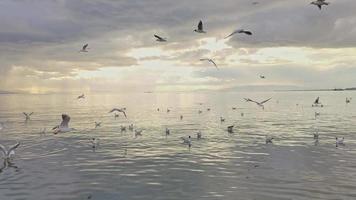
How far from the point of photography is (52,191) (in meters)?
24.2

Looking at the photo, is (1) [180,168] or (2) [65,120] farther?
(2) [65,120]

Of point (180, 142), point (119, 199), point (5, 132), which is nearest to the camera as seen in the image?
point (119, 199)

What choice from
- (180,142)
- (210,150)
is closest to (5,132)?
(180,142)

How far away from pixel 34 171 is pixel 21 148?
10.4 meters

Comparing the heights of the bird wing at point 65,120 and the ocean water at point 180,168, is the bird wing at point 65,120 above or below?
above

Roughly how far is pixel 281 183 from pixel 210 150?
11705mm

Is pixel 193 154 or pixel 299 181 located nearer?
pixel 299 181

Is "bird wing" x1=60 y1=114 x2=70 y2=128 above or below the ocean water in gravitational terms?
above

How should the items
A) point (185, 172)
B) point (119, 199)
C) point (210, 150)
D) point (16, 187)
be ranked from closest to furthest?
point (119, 199) < point (16, 187) < point (185, 172) < point (210, 150)

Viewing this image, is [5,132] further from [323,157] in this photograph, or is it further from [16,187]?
[323,157]

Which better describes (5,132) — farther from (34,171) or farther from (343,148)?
(343,148)

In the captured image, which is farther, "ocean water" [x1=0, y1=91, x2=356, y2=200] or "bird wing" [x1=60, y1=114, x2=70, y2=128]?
"bird wing" [x1=60, y1=114, x2=70, y2=128]

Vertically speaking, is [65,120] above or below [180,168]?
above

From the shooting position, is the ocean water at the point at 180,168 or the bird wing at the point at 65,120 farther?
the bird wing at the point at 65,120
